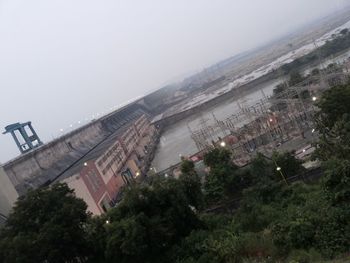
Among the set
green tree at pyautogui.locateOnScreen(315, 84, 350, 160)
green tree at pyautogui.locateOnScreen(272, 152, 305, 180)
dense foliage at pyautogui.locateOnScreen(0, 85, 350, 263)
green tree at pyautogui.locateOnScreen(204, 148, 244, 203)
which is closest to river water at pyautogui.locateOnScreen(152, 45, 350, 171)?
green tree at pyautogui.locateOnScreen(204, 148, 244, 203)

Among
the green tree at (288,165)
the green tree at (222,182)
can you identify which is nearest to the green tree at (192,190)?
the green tree at (222,182)

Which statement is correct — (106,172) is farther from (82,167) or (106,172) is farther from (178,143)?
(178,143)

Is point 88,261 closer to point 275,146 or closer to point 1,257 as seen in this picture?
point 1,257

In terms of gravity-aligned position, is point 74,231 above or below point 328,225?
above

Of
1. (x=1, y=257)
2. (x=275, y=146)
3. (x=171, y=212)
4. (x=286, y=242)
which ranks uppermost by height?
(x=1, y=257)

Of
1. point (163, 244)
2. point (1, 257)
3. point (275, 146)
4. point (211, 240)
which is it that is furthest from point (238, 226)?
point (275, 146)

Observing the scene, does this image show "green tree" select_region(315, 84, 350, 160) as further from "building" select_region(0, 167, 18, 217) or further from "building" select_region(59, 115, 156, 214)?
"building" select_region(0, 167, 18, 217)
